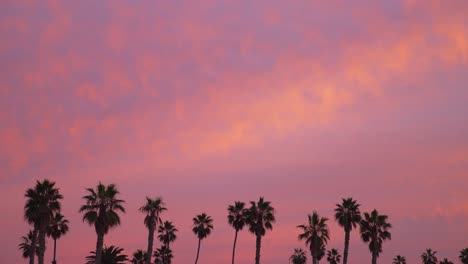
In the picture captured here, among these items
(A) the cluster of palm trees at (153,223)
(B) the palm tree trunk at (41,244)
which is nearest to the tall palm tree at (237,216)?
(A) the cluster of palm trees at (153,223)

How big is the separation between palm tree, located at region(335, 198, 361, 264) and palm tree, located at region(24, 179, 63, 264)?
49.1m

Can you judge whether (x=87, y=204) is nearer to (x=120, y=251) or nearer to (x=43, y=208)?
(x=43, y=208)

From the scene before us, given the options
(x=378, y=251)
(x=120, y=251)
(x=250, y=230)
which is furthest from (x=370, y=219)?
(x=120, y=251)

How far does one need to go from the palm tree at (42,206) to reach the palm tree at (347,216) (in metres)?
49.1

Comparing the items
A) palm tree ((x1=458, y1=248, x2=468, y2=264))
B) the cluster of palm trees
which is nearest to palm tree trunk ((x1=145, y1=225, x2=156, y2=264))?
the cluster of palm trees

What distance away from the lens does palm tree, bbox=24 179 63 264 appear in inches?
2564

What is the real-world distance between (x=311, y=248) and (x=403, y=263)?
62103 mm

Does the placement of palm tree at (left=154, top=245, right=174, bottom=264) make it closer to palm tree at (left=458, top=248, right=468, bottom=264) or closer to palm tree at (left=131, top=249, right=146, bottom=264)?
palm tree at (left=131, top=249, right=146, bottom=264)

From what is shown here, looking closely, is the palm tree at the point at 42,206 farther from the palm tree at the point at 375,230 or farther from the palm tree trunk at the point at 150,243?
the palm tree at the point at 375,230

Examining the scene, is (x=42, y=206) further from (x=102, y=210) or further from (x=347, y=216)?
(x=347, y=216)

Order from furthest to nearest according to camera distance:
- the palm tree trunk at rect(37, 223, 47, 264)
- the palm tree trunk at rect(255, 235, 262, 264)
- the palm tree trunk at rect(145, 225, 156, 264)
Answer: the palm tree trunk at rect(255, 235, 262, 264)
the palm tree trunk at rect(145, 225, 156, 264)
the palm tree trunk at rect(37, 223, 47, 264)

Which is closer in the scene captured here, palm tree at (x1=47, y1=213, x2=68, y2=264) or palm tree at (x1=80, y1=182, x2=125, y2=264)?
palm tree at (x1=80, y1=182, x2=125, y2=264)

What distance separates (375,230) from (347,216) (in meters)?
7.05

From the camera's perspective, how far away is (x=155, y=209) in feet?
298
